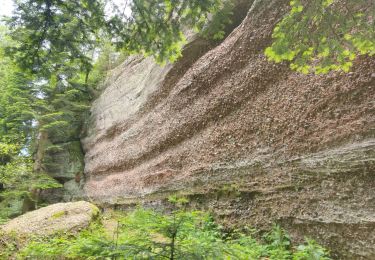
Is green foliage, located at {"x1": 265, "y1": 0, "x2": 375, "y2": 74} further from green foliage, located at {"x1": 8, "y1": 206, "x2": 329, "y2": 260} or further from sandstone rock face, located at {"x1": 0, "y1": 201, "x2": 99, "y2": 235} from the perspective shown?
sandstone rock face, located at {"x1": 0, "y1": 201, "x2": 99, "y2": 235}

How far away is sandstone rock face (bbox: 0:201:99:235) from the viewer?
24.8ft

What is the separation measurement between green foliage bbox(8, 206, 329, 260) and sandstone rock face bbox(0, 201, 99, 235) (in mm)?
320

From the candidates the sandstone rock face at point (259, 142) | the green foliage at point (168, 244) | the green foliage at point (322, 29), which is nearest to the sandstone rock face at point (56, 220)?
the green foliage at point (168, 244)

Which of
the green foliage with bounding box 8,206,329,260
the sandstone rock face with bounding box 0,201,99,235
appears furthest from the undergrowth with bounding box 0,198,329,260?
the sandstone rock face with bounding box 0,201,99,235

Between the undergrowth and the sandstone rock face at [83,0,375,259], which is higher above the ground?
the sandstone rock face at [83,0,375,259]

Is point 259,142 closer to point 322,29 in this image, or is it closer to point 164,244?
point 322,29

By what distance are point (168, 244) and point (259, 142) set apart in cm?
483

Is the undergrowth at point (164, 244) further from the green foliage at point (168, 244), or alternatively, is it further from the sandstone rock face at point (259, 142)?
the sandstone rock face at point (259, 142)

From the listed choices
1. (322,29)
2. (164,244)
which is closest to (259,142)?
(322,29)

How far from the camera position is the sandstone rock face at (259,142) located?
4883 millimetres

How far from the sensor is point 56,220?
26.2ft

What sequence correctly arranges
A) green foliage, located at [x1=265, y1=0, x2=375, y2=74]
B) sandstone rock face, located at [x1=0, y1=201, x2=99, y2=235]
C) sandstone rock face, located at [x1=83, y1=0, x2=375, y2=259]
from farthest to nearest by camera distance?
sandstone rock face, located at [x1=0, y1=201, x2=99, y2=235], sandstone rock face, located at [x1=83, y1=0, x2=375, y2=259], green foliage, located at [x1=265, y1=0, x2=375, y2=74]

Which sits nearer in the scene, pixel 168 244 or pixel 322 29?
pixel 168 244

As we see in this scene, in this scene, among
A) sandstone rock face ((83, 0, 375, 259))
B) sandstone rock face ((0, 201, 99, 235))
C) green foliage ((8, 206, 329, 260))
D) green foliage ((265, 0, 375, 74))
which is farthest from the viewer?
sandstone rock face ((0, 201, 99, 235))
